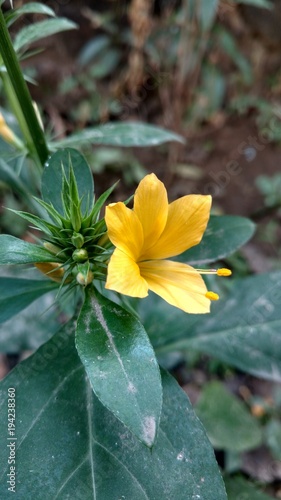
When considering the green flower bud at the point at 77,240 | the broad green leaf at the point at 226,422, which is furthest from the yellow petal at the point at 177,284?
the broad green leaf at the point at 226,422

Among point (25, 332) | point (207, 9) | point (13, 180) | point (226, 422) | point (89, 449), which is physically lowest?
point (226, 422)

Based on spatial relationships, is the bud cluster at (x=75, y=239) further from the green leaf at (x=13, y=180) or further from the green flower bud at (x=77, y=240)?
the green leaf at (x=13, y=180)

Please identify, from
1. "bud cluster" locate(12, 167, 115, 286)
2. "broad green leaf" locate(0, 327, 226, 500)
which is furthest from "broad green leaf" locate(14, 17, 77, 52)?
"broad green leaf" locate(0, 327, 226, 500)

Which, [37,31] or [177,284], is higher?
[37,31]

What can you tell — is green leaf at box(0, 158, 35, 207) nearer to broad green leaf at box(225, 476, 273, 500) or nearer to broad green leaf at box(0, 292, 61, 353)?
broad green leaf at box(0, 292, 61, 353)

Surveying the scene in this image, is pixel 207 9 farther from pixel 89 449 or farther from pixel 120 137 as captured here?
pixel 89 449

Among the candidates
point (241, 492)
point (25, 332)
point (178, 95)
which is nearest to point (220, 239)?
point (25, 332)

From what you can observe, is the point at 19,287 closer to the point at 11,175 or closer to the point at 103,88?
the point at 11,175
